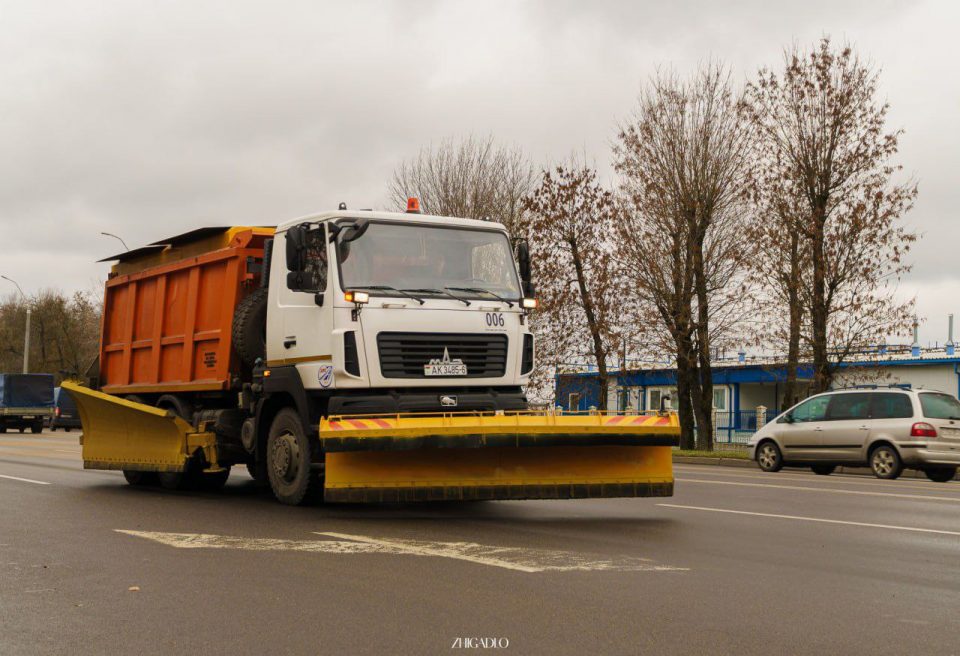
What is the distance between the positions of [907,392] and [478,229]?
11.2m

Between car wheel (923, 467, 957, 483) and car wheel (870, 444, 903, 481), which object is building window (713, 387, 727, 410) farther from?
car wheel (870, 444, 903, 481)

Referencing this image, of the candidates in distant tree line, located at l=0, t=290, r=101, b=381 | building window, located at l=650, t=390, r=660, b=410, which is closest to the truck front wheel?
building window, located at l=650, t=390, r=660, b=410

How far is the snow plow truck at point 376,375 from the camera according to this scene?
9961 millimetres

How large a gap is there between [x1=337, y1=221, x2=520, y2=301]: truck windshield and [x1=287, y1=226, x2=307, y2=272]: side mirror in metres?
0.40

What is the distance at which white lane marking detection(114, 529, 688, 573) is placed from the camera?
740 centimetres

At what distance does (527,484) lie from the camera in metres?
10.1

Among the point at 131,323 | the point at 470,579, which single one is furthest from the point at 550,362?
the point at 470,579

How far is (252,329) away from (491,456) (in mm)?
3360

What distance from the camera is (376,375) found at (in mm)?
10578

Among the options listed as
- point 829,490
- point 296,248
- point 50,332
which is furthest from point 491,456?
point 50,332

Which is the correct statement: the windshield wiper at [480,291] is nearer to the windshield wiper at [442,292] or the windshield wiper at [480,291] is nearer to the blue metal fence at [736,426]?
the windshield wiper at [442,292]

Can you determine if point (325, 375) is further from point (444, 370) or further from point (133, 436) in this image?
point (133, 436)

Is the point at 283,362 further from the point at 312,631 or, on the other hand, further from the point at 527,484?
the point at 312,631

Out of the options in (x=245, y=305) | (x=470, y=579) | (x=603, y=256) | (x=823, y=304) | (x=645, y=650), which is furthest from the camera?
(x=603, y=256)
